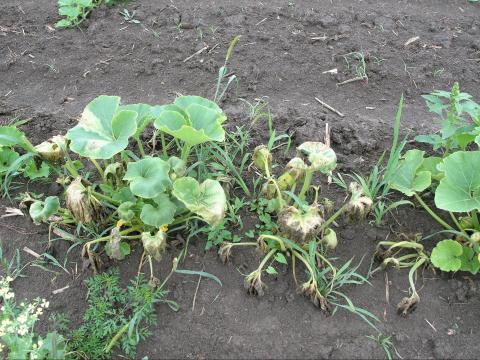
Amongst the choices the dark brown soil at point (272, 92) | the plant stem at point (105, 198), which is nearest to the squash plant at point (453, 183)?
the dark brown soil at point (272, 92)

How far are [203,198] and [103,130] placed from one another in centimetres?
61

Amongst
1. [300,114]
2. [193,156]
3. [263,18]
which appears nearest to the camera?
[193,156]

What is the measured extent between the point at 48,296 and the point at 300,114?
1.81 metres

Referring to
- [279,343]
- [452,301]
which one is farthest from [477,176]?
[279,343]

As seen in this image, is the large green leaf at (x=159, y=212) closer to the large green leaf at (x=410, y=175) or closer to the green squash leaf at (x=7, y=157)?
the green squash leaf at (x=7, y=157)

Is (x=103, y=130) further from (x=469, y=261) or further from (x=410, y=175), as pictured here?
(x=469, y=261)

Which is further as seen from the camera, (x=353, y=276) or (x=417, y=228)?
(x=417, y=228)

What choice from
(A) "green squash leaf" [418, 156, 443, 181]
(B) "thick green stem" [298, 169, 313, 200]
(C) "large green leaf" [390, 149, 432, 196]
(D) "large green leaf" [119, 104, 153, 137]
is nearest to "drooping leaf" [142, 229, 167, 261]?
(D) "large green leaf" [119, 104, 153, 137]

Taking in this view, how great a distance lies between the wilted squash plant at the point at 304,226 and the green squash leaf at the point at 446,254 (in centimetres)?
39

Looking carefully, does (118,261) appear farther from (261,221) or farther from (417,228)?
(417,228)

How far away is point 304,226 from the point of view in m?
2.22

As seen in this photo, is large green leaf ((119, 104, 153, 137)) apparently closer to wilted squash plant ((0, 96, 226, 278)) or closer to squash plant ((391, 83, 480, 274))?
wilted squash plant ((0, 96, 226, 278))

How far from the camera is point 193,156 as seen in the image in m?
2.93

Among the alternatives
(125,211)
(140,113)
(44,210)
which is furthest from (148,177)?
(44,210)
